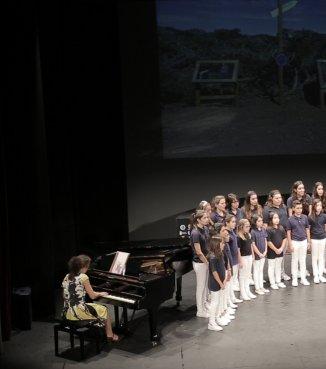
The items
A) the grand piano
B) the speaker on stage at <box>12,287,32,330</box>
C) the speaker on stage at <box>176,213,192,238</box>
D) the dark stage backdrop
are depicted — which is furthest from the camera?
the dark stage backdrop

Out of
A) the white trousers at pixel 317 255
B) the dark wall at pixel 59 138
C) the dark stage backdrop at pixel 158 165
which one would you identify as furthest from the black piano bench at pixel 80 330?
the dark stage backdrop at pixel 158 165

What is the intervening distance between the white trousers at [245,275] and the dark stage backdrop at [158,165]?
9.04 feet

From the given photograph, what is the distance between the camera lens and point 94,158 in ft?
35.8

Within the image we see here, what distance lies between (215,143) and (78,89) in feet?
8.60

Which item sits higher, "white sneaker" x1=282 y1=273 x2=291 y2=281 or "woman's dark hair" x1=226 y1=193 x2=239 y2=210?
"woman's dark hair" x1=226 y1=193 x2=239 y2=210

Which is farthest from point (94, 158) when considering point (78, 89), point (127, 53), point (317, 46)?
point (317, 46)

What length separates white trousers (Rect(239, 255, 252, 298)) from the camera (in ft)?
29.7

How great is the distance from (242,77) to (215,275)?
15.5 ft

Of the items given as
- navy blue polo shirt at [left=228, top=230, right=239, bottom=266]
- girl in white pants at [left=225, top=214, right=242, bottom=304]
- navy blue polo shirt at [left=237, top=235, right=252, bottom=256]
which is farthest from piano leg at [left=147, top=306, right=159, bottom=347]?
navy blue polo shirt at [left=237, top=235, right=252, bottom=256]

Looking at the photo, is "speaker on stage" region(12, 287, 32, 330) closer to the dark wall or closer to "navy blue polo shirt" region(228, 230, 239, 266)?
the dark wall

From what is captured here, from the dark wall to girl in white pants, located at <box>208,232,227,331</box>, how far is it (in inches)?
85.7

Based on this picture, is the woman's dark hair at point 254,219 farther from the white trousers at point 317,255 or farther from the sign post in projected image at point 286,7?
the sign post in projected image at point 286,7

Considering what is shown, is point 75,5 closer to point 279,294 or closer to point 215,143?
point 215,143

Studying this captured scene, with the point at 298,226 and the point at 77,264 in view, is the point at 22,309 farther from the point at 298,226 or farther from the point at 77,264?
the point at 298,226
